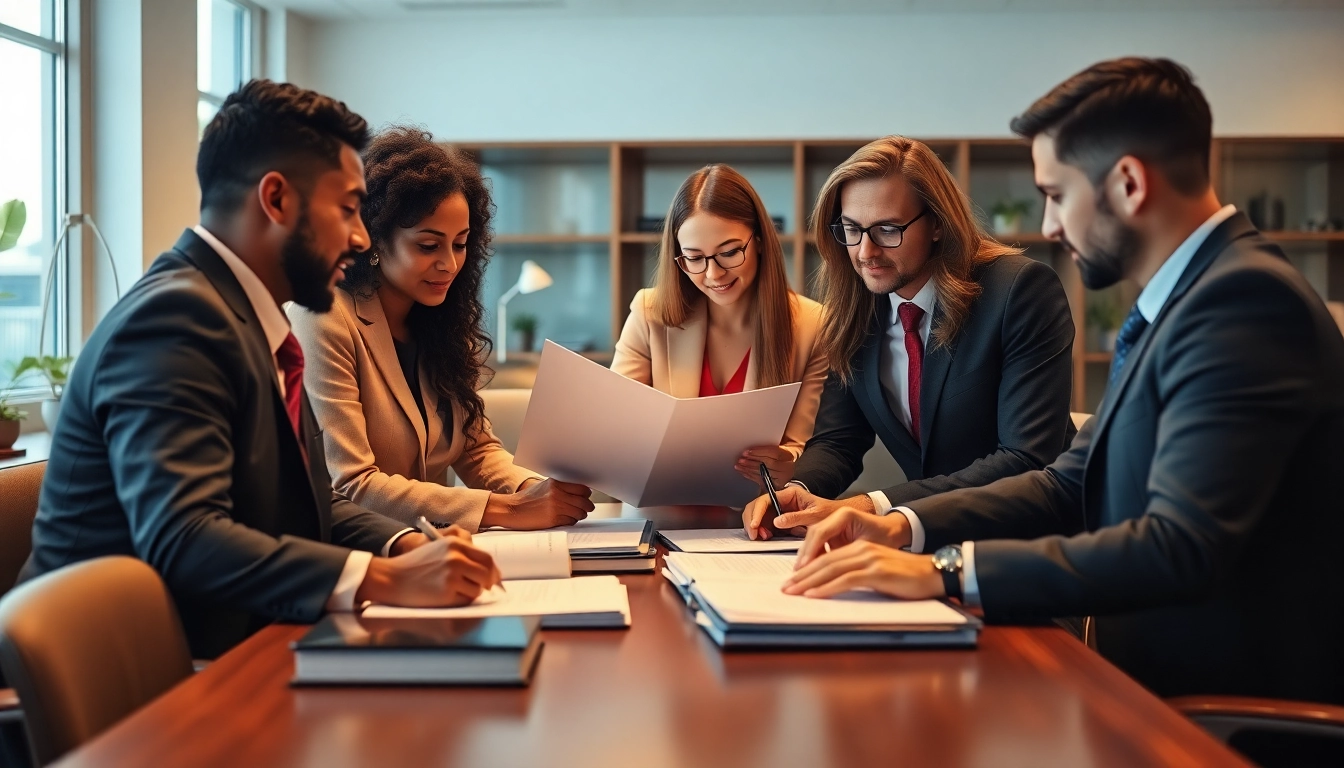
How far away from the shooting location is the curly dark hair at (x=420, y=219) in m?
2.30

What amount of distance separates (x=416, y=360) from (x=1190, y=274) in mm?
1583

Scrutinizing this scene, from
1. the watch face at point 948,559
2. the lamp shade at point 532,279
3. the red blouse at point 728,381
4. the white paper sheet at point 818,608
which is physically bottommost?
the white paper sheet at point 818,608

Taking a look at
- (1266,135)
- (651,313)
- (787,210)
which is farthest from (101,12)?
(1266,135)

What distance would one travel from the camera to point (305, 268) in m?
1.64

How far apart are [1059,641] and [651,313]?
5.39 ft

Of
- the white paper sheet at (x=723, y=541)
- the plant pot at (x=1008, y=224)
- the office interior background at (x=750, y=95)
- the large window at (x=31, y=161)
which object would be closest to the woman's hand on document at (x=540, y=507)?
the white paper sheet at (x=723, y=541)

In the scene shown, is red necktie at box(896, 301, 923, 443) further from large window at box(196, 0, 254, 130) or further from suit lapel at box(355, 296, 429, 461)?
large window at box(196, 0, 254, 130)

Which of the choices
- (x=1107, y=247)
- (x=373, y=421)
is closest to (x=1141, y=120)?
(x=1107, y=247)

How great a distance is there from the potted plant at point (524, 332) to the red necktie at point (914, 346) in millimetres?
4231

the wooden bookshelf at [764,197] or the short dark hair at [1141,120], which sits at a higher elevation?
the wooden bookshelf at [764,197]

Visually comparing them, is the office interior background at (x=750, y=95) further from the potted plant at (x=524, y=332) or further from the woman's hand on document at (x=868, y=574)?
the woman's hand on document at (x=868, y=574)

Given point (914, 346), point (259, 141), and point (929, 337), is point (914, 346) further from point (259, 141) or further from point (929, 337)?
point (259, 141)

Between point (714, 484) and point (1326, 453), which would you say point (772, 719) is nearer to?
point (1326, 453)

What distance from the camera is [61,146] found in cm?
450
